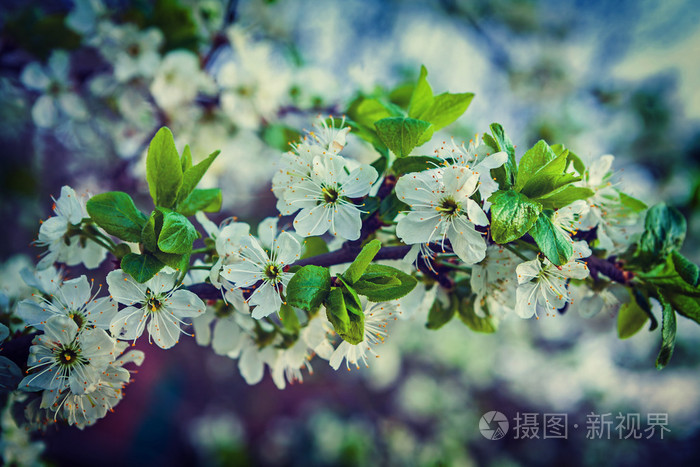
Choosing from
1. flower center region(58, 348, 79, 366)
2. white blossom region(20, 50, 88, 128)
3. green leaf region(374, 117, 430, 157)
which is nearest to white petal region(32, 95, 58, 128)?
white blossom region(20, 50, 88, 128)

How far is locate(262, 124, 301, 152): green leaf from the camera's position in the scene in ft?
4.13

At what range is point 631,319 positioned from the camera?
85 cm

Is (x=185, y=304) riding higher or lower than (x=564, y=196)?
lower

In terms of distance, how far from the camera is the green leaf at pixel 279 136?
126 centimetres

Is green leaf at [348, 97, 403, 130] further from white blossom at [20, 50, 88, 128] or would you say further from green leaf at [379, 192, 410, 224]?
white blossom at [20, 50, 88, 128]

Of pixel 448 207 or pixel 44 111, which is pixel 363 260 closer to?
pixel 448 207

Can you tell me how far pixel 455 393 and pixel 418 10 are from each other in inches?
128

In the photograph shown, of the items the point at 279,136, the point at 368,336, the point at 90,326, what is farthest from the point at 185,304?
the point at 279,136

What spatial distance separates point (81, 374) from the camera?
67 cm

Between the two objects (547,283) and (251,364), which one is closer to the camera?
(547,283)

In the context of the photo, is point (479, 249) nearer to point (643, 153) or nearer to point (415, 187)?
point (415, 187)

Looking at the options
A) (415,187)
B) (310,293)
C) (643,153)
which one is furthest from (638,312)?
(643,153)

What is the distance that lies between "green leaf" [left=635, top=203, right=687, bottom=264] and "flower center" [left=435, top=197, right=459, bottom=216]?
0.42 metres

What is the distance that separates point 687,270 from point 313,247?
27.6 inches
